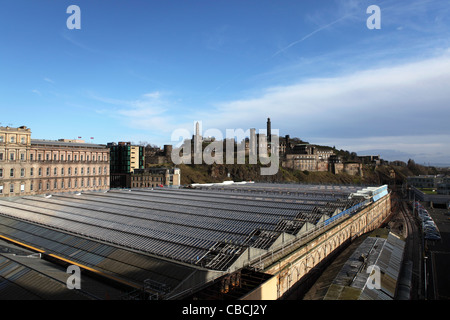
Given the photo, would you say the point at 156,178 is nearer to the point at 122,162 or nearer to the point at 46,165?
the point at 122,162

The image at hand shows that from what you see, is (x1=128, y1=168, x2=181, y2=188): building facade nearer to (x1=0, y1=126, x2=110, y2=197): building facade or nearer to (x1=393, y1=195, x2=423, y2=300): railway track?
(x1=0, y1=126, x2=110, y2=197): building facade

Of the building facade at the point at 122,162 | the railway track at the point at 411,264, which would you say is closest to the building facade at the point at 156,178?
the building facade at the point at 122,162

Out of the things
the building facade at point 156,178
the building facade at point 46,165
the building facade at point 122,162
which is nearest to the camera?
the building facade at point 46,165

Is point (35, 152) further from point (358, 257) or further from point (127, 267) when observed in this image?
point (358, 257)

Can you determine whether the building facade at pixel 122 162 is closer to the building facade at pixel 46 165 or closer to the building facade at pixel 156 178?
the building facade at pixel 156 178

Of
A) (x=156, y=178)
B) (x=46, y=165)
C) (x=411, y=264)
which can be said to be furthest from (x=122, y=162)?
(x=411, y=264)

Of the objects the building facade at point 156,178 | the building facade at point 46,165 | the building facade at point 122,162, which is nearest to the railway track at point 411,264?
the building facade at point 46,165

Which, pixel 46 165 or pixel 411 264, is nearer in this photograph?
pixel 411 264

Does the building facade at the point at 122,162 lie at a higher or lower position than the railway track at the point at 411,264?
higher

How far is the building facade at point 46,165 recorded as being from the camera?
5709cm

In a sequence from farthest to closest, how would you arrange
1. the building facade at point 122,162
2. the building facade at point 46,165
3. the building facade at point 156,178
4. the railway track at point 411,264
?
the building facade at point 122,162 < the building facade at point 156,178 < the building facade at point 46,165 < the railway track at point 411,264

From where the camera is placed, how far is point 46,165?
64500 millimetres

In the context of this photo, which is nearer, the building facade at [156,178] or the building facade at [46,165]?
the building facade at [46,165]

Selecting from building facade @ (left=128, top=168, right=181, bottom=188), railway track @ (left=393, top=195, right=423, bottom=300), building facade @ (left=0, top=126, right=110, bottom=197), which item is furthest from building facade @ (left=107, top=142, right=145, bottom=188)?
railway track @ (left=393, top=195, right=423, bottom=300)
